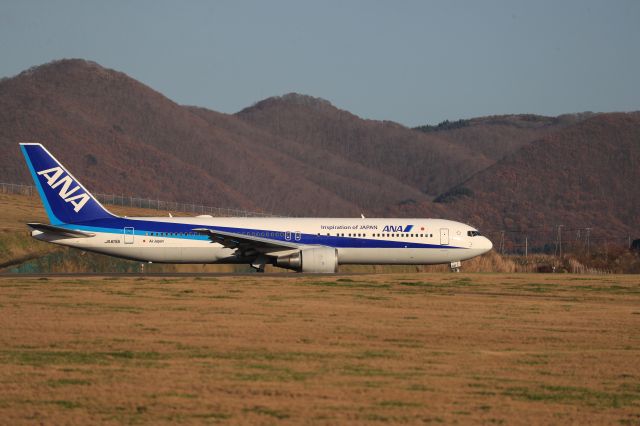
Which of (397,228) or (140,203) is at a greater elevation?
(140,203)

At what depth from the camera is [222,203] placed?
538ft

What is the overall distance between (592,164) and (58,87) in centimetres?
10217

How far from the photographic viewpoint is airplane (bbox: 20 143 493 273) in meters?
42.1

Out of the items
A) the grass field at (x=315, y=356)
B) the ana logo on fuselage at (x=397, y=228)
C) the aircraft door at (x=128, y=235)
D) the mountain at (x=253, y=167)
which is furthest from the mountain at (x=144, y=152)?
the grass field at (x=315, y=356)

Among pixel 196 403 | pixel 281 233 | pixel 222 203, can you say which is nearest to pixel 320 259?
pixel 281 233

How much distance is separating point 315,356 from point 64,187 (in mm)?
27919

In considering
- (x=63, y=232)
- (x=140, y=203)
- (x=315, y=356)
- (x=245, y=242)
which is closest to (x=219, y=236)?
(x=245, y=242)

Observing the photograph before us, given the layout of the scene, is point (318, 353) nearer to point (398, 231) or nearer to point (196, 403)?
point (196, 403)

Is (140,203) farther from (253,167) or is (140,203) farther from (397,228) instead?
(253,167)

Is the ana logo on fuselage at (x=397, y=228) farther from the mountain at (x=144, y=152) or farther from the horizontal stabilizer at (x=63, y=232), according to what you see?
the mountain at (x=144, y=152)

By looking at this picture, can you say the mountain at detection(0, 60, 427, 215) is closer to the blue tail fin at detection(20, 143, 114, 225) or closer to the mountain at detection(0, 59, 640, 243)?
the mountain at detection(0, 59, 640, 243)

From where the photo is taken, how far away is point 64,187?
141ft

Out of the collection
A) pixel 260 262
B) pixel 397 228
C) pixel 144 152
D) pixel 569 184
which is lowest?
pixel 260 262

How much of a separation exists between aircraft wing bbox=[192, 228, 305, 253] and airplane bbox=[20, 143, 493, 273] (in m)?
0.04
